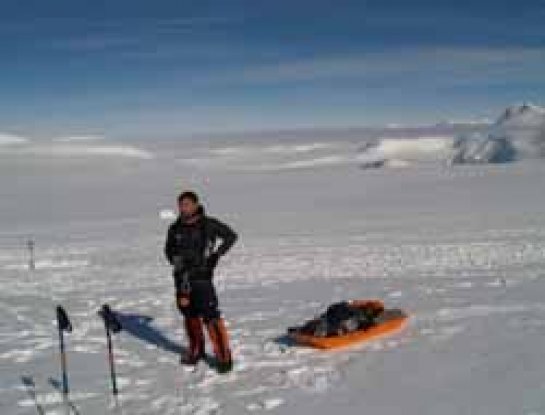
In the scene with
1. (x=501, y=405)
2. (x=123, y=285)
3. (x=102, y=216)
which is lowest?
(x=501, y=405)

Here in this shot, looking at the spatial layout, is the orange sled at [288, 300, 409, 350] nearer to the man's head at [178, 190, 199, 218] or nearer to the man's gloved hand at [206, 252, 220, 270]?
the man's gloved hand at [206, 252, 220, 270]

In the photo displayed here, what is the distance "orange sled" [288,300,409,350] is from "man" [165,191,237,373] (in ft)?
3.69

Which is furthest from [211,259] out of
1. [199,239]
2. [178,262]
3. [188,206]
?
[188,206]

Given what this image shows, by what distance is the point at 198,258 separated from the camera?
8070 millimetres

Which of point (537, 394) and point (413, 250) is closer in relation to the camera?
point (537, 394)

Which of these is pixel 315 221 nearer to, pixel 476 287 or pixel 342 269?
pixel 342 269

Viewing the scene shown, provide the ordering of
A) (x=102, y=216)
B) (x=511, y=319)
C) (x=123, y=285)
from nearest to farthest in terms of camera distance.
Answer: (x=511, y=319)
(x=123, y=285)
(x=102, y=216)

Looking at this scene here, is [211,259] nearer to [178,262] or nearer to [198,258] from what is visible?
[198,258]

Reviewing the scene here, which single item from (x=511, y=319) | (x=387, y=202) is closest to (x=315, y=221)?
(x=387, y=202)

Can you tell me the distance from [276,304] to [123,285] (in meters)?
4.46

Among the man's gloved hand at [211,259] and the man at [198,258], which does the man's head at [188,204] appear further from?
the man's gloved hand at [211,259]

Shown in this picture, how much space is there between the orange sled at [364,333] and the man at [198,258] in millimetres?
1124

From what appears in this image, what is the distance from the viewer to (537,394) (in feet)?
22.2

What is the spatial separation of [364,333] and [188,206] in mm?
2637
